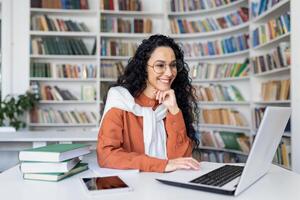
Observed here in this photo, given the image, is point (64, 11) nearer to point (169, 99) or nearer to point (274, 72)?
point (274, 72)

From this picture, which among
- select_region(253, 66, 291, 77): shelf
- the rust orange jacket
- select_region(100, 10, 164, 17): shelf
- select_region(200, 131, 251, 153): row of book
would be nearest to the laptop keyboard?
the rust orange jacket

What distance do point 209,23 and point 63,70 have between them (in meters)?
2.08

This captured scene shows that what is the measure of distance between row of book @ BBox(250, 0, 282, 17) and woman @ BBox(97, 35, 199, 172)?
2.13m

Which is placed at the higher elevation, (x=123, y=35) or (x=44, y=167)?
(x=123, y=35)

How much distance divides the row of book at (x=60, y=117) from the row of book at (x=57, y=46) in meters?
0.79

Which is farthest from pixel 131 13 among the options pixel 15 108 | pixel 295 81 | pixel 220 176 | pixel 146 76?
pixel 220 176

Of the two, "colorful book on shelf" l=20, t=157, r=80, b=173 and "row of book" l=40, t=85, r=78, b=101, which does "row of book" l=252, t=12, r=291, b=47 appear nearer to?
"row of book" l=40, t=85, r=78, b=101

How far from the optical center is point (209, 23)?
470cm

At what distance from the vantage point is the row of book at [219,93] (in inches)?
175

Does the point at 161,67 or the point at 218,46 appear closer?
the point at 161,67

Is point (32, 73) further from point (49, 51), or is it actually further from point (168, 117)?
point (168, 117)

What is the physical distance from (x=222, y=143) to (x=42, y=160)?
362 cm

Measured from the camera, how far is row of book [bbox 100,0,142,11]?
15.7 ft

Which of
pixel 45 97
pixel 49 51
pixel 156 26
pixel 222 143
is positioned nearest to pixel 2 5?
pixel 49 51
